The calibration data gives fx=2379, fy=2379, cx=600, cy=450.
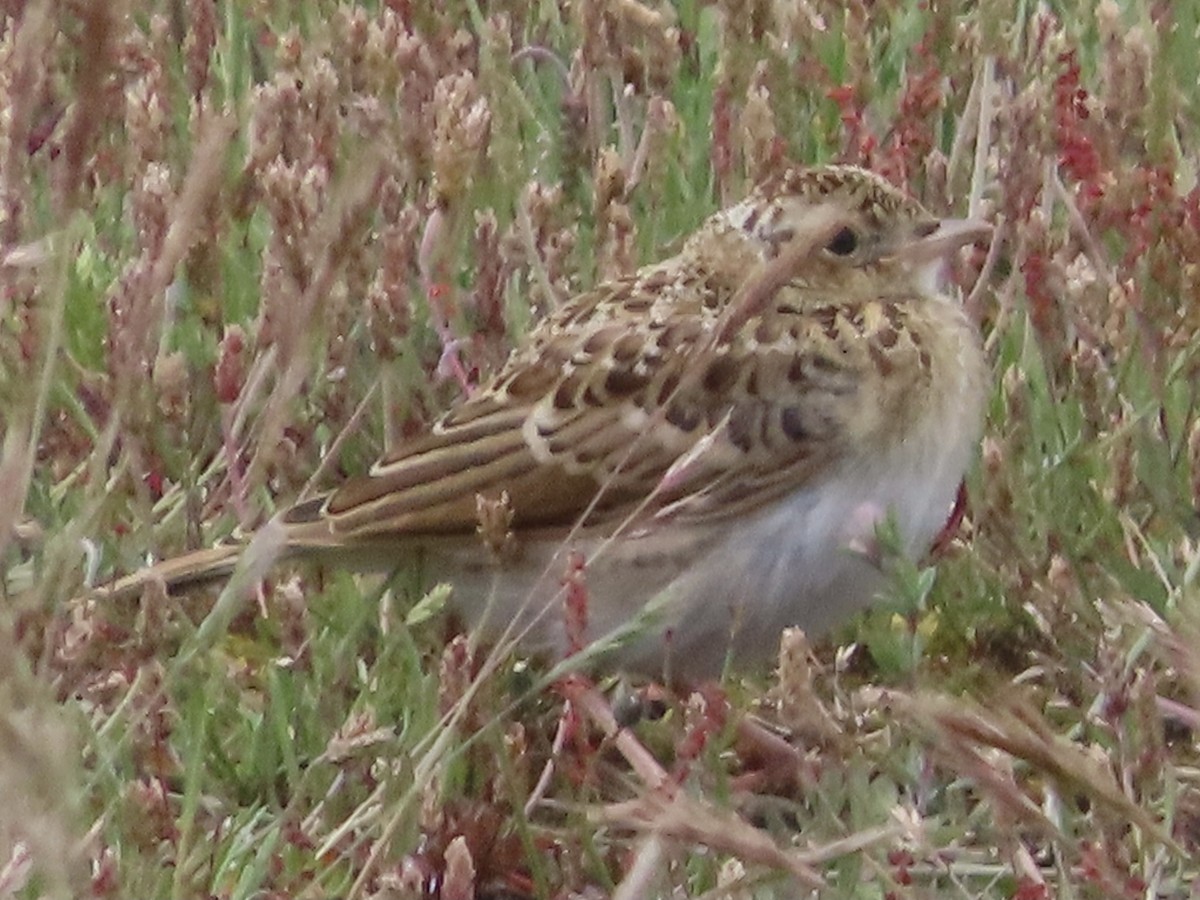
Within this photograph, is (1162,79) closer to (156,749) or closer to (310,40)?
(156,749)

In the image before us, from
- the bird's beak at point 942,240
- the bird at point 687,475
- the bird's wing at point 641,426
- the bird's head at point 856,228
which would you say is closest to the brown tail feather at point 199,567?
the bird at point 687,475

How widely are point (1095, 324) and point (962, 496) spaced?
41 cm

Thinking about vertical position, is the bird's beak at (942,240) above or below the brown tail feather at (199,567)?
above

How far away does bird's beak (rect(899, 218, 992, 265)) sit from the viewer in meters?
3.54

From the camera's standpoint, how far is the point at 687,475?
3176mm

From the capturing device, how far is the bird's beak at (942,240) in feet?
11.6

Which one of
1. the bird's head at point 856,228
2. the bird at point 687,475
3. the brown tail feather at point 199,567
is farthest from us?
the bird's head at point 856,228

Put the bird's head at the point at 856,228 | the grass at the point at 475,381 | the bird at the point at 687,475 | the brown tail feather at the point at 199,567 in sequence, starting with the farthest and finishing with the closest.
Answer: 1. the bird's head at the point at 856,228
2. the bird at the point at 687,475
3. the brown tail feather at the point at 199,567
4. the grass at the point at 475,381

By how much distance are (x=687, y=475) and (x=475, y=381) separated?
2.16 ft

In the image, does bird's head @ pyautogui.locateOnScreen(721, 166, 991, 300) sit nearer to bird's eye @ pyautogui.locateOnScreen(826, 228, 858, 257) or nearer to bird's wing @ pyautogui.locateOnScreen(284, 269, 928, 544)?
bird's eye @ pyautogui.locateOnScreen(826, 228, 858, 257)

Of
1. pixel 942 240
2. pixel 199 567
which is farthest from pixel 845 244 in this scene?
pixel 199 567

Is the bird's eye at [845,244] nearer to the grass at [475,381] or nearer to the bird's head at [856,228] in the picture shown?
the bird's head at [856,228]

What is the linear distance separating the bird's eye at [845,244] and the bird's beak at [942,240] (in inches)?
2.9

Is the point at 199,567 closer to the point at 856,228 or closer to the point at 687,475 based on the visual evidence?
the point at 687,475
